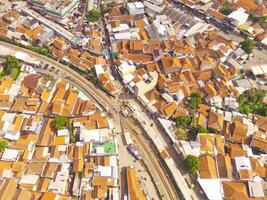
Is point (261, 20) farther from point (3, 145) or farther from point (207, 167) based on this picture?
point (3, 145)

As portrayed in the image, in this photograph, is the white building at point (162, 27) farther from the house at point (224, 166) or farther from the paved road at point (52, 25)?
the house at point (224, 166)

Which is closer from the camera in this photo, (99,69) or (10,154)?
(10,154)

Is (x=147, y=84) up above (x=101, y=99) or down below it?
above

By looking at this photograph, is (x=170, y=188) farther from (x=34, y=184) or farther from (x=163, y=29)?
(x=163, y=29)

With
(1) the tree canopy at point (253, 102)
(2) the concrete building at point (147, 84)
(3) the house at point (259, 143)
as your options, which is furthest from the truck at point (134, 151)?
(1) the tree canopy at point (253, 102)

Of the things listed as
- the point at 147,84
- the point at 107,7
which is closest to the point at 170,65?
the point at 147,84

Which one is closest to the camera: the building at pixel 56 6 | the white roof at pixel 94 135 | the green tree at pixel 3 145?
the green tree at pixel 3 145
